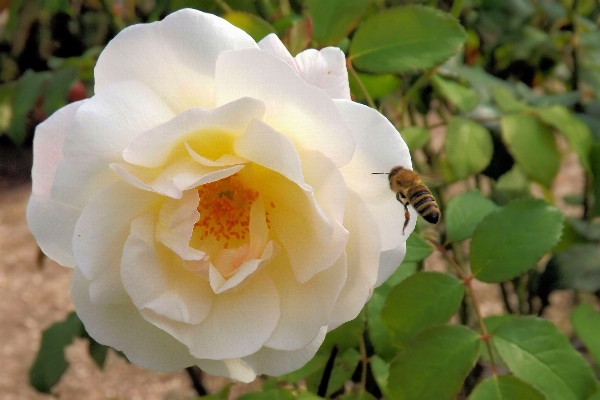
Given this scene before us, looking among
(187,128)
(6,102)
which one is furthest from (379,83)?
(6,102)

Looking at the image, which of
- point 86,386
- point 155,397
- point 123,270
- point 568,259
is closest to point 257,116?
point 123,270

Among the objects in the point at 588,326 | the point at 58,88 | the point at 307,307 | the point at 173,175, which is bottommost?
the point at 588,326

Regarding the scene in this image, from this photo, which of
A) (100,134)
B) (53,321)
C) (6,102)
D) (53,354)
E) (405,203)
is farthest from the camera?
(53,321)

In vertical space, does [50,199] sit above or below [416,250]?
above

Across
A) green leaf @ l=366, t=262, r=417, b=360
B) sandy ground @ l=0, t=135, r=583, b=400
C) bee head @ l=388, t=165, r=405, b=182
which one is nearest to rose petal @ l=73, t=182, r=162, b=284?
bee head @ l=388, t=165, r=405, b=182

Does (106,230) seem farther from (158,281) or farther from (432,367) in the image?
(432,367)

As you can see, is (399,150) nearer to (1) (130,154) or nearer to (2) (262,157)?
(2) (262,157)

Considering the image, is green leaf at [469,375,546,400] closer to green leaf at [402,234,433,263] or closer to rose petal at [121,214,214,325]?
green leaf at [402,234,433,263]
